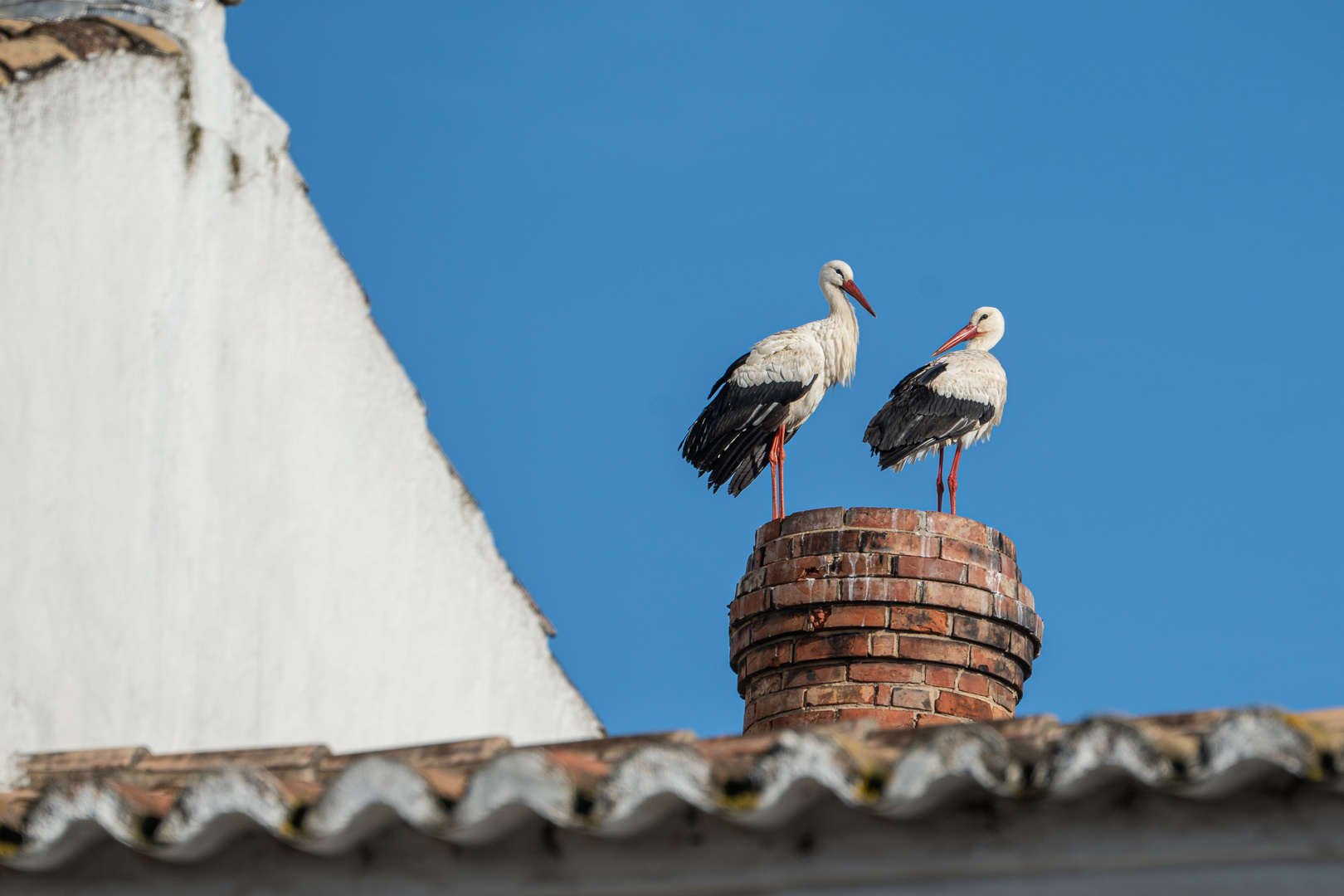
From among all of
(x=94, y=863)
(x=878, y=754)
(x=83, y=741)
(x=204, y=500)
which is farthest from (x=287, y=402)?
(x=878, y=754)

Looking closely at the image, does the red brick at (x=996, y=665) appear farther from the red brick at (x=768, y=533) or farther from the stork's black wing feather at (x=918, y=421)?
the stork's black wing feather at (x=918, y=421)

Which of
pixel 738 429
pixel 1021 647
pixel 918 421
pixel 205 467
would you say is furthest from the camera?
pixel 738 429

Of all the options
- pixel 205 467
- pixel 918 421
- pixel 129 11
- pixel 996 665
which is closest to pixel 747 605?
pixel 996 665

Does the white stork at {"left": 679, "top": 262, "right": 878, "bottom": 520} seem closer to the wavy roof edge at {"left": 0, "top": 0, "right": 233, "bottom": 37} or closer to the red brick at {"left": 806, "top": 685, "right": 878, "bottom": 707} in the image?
the red brick at {"left": 806, "top": 685, "right": 878, "bottom": 707}

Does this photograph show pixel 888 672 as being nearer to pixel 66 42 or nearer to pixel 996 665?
pixel 996 665

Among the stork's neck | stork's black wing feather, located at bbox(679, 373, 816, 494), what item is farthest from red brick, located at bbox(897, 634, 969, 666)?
the stork's neck

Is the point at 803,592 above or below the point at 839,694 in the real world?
above

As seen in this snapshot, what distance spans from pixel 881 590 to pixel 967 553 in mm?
377

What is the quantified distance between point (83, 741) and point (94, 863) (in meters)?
1.98

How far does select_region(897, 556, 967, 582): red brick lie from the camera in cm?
629

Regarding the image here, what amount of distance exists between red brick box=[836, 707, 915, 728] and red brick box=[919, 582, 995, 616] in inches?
16.2

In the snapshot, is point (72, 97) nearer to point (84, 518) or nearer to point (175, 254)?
point (175, 254)

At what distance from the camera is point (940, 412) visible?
9594 mm

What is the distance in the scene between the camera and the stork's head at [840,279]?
10.8 metres
